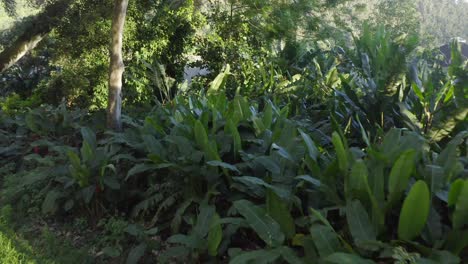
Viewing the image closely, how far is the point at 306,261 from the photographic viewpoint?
251cm

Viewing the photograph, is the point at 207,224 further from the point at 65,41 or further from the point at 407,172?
the point at 65,41

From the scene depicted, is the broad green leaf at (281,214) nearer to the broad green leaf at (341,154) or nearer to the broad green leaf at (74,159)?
the broad green leaf at (341,154)

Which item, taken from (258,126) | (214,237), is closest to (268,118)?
(258,126)

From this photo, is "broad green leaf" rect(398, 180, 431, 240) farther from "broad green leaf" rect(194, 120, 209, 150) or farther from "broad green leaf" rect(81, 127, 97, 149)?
"broad green leaf" rect(81, 127, 97, 149)

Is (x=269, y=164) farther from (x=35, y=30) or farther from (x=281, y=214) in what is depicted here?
(x=35, y=30)

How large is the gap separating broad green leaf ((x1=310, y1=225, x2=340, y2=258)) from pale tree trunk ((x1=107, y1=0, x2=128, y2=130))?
3.90 meters

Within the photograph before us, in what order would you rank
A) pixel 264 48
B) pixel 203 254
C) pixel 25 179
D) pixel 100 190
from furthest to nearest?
pixel 264 48 < pixel 25 179 < pixel 100 190 < pixel 203 254

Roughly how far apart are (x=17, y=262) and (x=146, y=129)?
1.83 m

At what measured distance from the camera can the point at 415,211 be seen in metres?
2.28

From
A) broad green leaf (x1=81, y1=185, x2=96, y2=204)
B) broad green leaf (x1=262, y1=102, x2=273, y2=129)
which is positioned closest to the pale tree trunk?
broad green leaf (x1=81, y1=185, x2=96, y2=204)

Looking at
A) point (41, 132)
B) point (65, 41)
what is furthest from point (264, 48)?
point (41, 132)

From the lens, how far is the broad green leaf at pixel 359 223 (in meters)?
2.41

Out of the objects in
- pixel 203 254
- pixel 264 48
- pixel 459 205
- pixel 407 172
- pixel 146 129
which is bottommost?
pixel 203 254

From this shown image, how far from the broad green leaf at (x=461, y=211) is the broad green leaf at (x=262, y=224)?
93 cm
